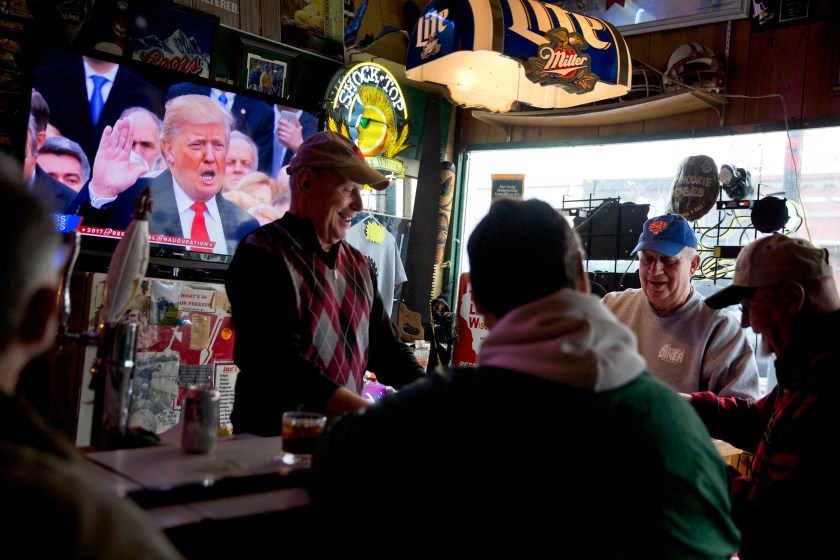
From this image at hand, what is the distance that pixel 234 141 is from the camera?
424cm

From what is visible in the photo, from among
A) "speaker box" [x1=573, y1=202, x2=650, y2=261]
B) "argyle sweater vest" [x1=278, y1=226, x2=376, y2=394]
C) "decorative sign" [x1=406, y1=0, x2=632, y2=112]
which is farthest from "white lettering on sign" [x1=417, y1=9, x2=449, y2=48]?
"speaker box" [x1=573, y1=202, x2=650, y2=261]

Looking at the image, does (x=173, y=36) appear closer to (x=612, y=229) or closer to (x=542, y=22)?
(x=542, y=22)

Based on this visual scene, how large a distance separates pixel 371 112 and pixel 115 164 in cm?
208

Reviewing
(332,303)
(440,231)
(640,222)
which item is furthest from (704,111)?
(332,303)

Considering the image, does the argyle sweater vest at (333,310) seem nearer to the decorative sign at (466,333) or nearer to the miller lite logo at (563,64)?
the miller lite logo at (563,64)

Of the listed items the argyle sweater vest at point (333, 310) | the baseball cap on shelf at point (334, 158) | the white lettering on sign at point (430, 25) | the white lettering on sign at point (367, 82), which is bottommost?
the argyle sweater vest at point (333, 310)

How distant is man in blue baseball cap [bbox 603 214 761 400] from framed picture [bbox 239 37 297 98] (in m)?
2.63

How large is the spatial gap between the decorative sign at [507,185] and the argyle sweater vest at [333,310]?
373 centimetres

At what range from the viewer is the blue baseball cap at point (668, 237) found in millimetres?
3311

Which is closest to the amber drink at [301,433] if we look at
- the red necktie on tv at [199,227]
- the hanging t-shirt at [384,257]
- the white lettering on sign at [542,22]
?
the white lettering on sign at [542,22]

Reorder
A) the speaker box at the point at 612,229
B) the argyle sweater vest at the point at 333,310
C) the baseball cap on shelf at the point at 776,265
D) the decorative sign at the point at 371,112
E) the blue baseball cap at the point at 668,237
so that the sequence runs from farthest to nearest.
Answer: the decorative sign at the point at 371,112, the speaker box at the point at 612,229, the blue baseball cap at the point at 668,237, the argyle sweater vest at the point at 333,310, the baseball cap on shelf at the point at 776,265

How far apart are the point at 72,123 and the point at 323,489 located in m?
2.88

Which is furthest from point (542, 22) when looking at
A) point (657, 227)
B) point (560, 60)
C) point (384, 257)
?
point (384, 257)

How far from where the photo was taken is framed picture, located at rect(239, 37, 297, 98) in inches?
189
